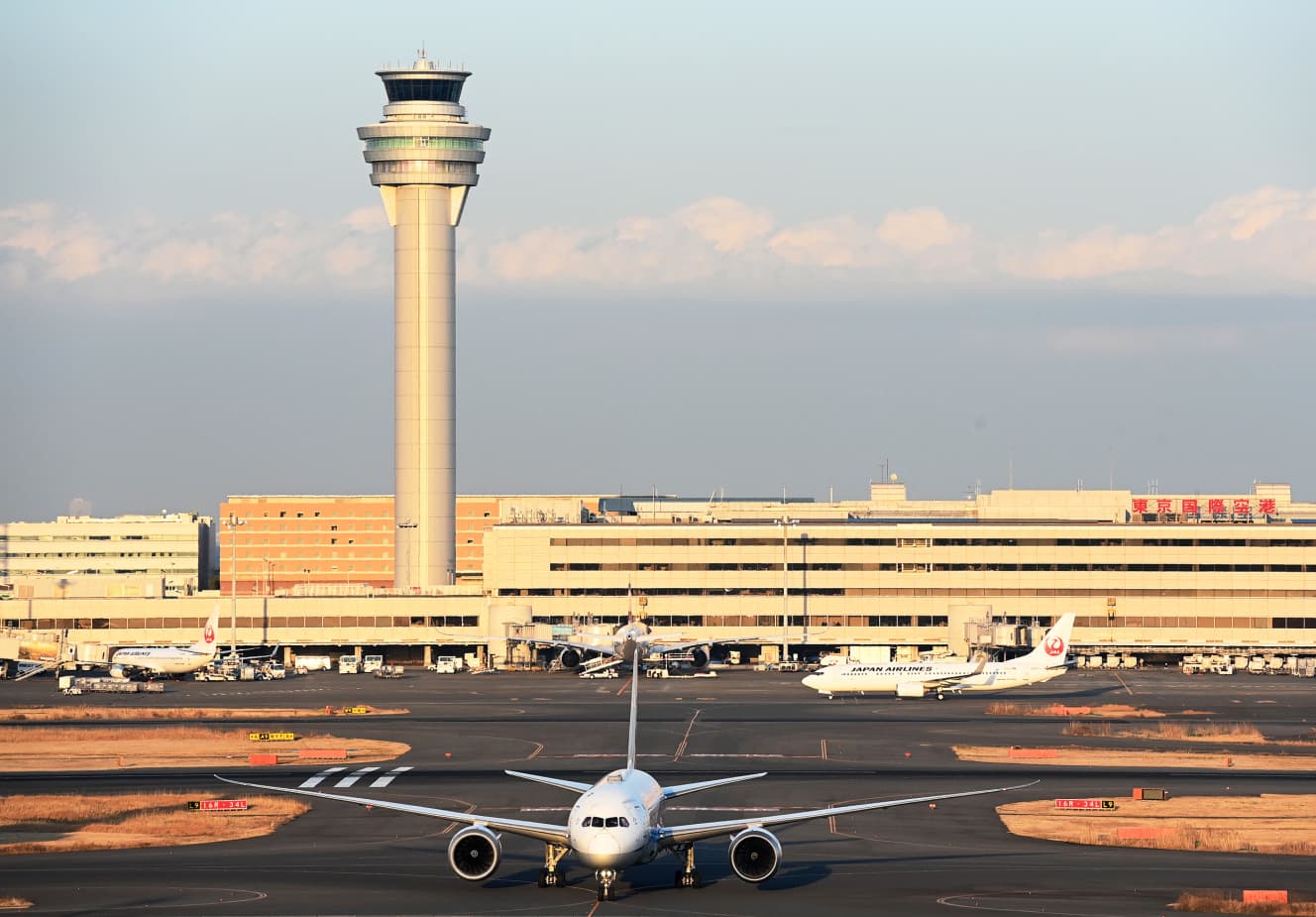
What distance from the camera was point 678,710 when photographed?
121812 millimetres

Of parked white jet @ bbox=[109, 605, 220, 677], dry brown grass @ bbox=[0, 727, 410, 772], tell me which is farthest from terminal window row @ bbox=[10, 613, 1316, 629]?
dry brown grass @ bbox=[0, 727, 410, 772]

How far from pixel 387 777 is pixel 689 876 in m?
31.5

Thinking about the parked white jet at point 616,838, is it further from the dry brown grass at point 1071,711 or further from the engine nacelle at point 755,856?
the dry brown grass at point 1071,711

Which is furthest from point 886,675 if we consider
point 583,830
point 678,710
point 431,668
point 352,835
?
point 583,830

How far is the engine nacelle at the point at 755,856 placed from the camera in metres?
51.4

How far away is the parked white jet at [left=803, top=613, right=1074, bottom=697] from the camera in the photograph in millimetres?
137000

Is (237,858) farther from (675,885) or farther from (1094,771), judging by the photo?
(1094,771)

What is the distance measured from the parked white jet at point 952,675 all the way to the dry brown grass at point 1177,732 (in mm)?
24271

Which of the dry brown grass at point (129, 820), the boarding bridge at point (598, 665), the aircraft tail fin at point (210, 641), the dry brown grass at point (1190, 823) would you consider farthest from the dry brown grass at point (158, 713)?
the dry brown grass at point (1190, 823)

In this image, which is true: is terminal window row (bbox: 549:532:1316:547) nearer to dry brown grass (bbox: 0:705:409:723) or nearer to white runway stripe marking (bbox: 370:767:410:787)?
dry brown grass (bbox: 0:705:409:723)

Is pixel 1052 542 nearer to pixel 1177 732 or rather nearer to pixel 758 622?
pixel 758 622

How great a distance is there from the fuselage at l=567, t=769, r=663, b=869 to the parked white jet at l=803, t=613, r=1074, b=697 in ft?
288

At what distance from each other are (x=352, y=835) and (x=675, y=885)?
16.3 meters

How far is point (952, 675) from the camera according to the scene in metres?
137
